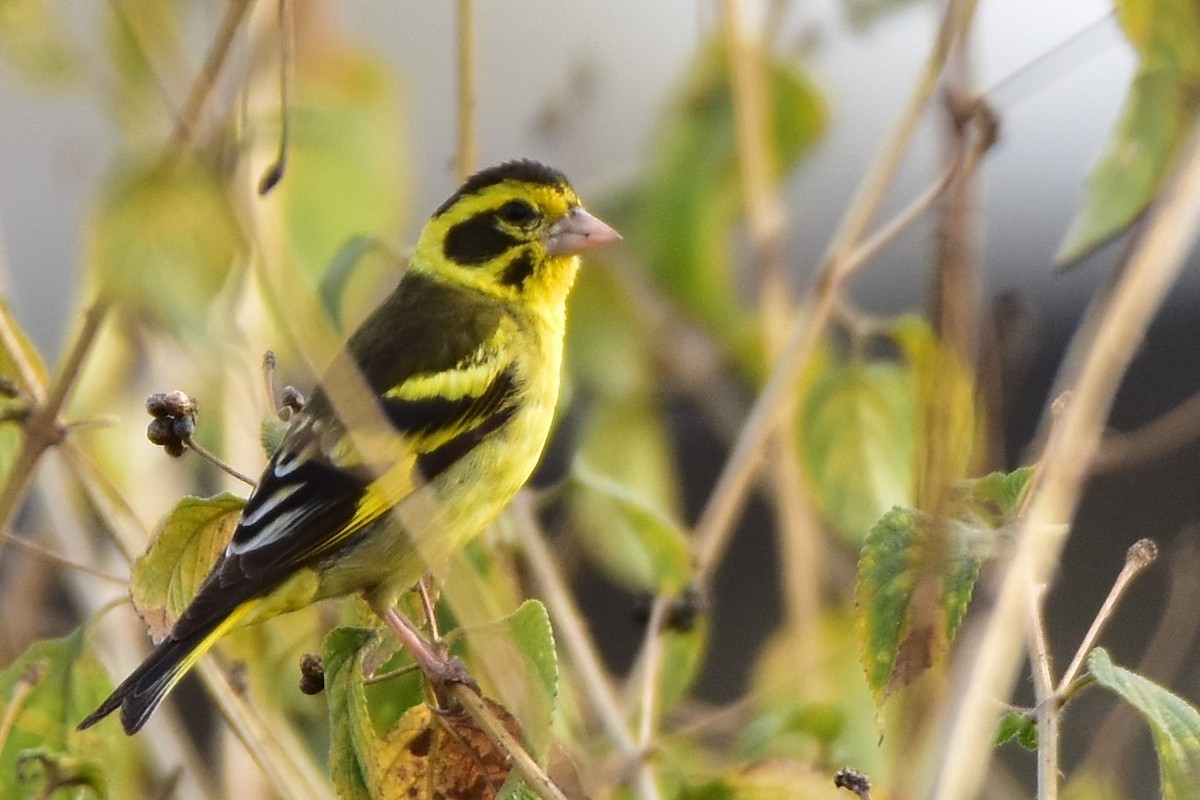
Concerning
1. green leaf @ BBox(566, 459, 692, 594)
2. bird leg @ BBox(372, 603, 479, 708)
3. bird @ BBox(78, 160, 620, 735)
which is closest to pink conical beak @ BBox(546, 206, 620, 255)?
bird @ BBox(78, 160, 620, 735)

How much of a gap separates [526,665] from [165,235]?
550 millimetres

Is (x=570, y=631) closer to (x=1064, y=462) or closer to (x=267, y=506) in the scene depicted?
(x=267, y=506)

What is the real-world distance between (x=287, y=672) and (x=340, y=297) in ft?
2.17

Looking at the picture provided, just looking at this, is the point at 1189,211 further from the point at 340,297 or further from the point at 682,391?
the point at 682,391

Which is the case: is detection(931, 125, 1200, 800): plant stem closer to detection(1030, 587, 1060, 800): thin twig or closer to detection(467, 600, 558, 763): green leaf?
detection(1030, 587, 1060, 800): thin twig

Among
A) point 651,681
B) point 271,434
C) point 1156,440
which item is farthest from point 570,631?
point 1156,440

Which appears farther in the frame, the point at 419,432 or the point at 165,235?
the point at 419,432

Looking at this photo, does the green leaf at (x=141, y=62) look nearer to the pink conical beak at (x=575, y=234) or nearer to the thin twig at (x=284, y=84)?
the thin twig at (x=284, y=84)

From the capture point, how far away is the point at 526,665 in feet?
5.66

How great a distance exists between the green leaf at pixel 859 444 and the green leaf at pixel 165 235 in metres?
1.22

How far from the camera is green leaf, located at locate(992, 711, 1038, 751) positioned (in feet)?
5.44

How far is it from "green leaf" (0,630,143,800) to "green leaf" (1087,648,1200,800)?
1088 millimetres

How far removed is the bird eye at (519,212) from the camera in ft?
9.60

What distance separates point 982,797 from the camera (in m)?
3.27
